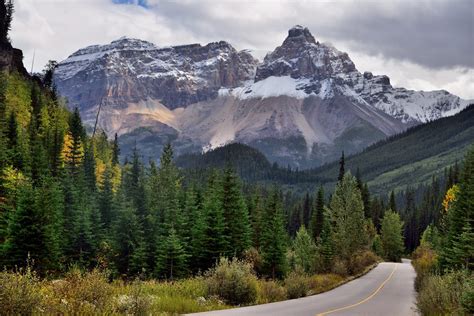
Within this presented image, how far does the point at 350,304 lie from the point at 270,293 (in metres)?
3.59

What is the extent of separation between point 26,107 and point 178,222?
57.7 m

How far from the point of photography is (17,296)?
1048 centimetres

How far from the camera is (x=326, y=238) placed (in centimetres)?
4088

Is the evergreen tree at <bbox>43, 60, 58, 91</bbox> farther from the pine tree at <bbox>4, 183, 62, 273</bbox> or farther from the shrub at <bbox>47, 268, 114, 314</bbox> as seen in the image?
the shrub at <bbox>47, 268, 114, 314</bbox>

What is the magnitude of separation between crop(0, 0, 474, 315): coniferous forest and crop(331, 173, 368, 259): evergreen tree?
0.42 ft

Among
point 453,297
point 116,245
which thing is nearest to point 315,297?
point 453,297

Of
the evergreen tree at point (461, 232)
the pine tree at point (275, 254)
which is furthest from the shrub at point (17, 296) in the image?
the evergreen tree at point (461, 232)

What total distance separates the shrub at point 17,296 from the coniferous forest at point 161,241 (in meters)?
0.02

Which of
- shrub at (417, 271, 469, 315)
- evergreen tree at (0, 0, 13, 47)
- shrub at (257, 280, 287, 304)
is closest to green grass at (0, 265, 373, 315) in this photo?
shrub at (257, 280, 287, 304)

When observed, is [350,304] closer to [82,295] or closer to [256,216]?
[82,295]

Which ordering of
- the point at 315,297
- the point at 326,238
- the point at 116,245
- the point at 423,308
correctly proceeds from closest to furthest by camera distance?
the point at 423,308 → the point at 315,297 → the point at 326,238 → the point at 116,245

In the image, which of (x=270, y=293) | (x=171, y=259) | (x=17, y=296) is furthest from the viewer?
(x=171, y=259)

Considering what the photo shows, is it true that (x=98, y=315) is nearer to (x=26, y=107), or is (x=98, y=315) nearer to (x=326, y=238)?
(x=326, y=238)

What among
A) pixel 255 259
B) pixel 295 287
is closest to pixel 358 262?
pixel 255 259
